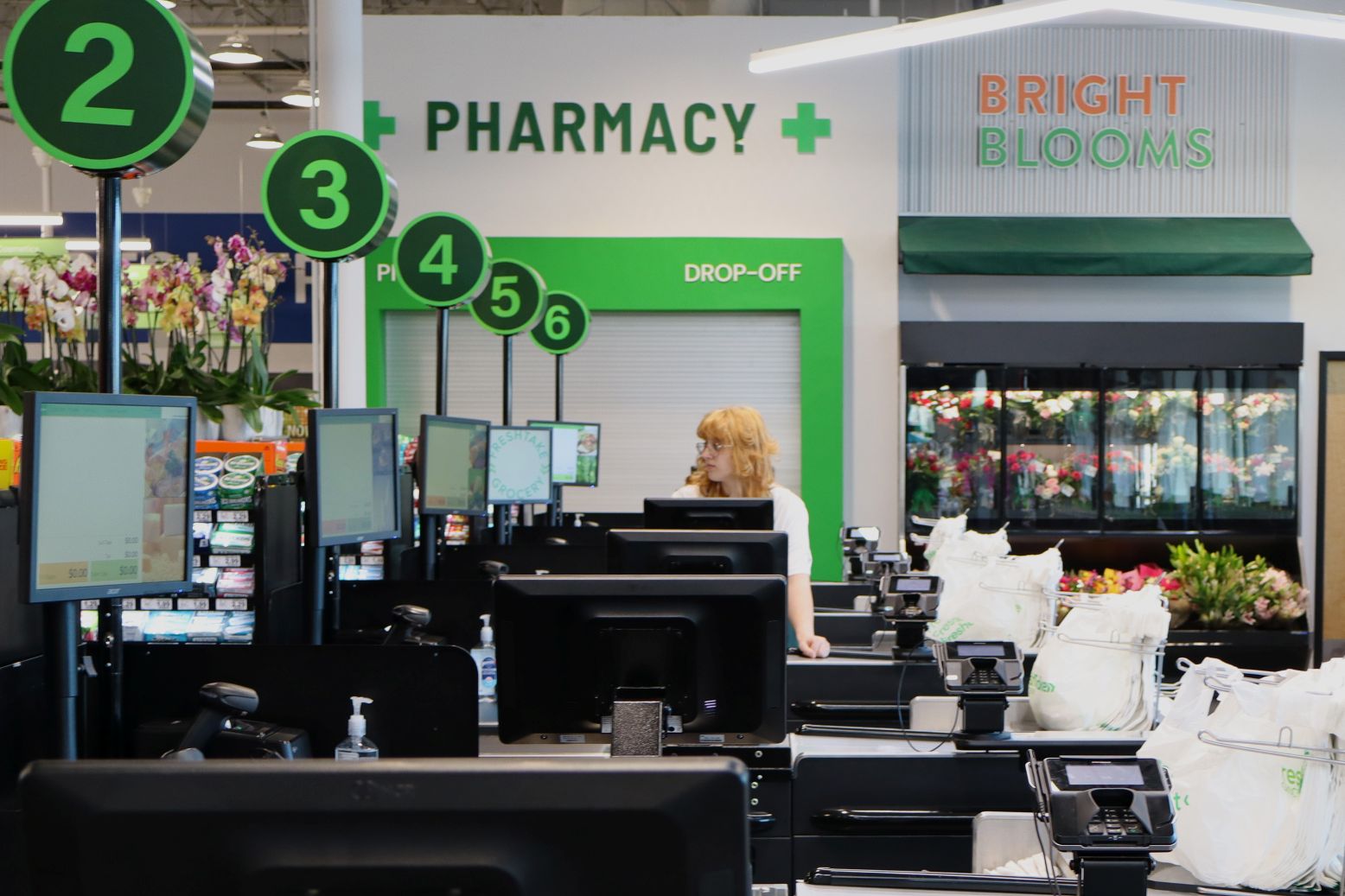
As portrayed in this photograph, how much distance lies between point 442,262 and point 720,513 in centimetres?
163

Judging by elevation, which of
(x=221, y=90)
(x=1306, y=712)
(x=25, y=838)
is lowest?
(x=1306, y=712)

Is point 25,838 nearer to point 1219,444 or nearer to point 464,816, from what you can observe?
point 464,816

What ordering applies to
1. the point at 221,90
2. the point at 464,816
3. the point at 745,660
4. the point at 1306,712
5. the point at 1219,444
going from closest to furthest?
the point at 464,816 < the point at 1306,712 < the point at 745,660 < the point at 1219,444 < the point at 221,90

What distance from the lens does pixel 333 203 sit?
13.3 feet

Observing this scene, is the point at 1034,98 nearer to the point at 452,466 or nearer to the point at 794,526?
the point at 794,526

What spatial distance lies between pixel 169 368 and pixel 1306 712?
12.1 ft

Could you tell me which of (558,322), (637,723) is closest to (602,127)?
(558,322)

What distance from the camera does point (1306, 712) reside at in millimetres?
2498

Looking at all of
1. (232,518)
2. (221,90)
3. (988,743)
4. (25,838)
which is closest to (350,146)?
(232,518)

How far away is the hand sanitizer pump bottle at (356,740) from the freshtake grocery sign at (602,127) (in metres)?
8.78

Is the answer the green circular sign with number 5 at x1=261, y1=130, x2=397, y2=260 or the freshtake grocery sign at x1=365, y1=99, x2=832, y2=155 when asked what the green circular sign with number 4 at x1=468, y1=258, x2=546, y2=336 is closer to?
the green circular sign with number 5 at x1=261, y1=130, x2=397, y2=260

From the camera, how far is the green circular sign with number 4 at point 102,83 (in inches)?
96.8

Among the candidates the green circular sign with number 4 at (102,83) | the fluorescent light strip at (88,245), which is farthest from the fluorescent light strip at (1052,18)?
the fluorescent light strip at (88,245)

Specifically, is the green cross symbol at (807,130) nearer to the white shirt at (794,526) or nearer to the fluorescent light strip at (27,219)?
the fluorescent light strip at (27,219)
